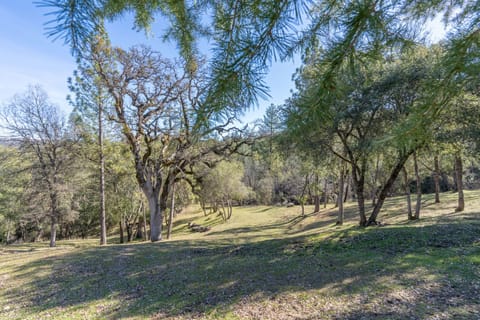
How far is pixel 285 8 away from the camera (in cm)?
145

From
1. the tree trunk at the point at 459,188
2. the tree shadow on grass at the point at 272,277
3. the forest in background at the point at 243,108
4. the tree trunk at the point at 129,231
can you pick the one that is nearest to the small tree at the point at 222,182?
the forest in background at the point at 243,108

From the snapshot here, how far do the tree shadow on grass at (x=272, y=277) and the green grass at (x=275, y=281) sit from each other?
0.02 meters

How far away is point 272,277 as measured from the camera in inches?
174

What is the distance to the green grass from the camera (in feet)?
10.8

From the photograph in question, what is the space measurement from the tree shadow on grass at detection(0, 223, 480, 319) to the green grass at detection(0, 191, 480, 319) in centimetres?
2

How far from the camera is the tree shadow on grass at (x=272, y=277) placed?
3.44 m

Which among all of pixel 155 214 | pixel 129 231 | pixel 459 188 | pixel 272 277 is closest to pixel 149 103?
pixel 155 214

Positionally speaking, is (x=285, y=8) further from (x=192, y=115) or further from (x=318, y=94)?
(x=192, y=115)

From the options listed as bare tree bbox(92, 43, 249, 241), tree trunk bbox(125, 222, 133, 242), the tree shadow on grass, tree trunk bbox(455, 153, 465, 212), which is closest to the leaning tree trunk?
bare tree bbox(92, 43, 249, 241)

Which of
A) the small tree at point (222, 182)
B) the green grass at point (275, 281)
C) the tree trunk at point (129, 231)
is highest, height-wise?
the small tree at point (222, 182)

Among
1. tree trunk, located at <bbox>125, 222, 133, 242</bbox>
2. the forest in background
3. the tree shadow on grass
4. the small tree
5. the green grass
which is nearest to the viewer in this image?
the forest in background

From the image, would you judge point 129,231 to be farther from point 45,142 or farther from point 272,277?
point 272,277

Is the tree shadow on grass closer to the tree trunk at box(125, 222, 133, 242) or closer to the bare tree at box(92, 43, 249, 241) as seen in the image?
the bare tree at box(92, 43, 249, 241)

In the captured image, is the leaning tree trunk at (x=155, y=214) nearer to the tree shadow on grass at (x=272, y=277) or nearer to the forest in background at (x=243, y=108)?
the forest in background at (x=243, y=108)
